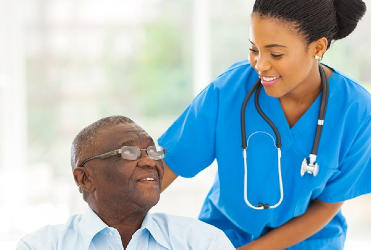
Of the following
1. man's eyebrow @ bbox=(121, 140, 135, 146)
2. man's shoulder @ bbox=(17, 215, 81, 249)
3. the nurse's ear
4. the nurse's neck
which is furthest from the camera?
the nurse's neck

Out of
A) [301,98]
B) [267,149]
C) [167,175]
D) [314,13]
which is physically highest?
[314,13]

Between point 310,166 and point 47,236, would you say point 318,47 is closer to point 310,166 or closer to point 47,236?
point 310,166

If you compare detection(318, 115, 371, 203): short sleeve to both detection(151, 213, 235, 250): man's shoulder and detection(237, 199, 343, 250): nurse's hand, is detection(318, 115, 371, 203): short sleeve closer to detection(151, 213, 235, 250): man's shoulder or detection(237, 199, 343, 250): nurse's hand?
detection(237, 199, 343, 250): nurse's hand

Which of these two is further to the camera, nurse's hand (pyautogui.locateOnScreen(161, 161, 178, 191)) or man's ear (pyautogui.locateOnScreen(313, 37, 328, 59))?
nurse's hand (pyautogui.locateOnScreen(161, 161, 178, 191))

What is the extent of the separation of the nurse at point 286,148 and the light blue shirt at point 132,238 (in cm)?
20

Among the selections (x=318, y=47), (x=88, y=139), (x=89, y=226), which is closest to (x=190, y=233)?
(x=89, y=226)

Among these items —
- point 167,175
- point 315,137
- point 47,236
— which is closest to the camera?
point 47,236

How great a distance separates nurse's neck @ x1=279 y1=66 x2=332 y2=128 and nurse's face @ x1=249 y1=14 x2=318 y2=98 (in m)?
0.10

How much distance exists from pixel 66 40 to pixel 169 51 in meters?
0.80

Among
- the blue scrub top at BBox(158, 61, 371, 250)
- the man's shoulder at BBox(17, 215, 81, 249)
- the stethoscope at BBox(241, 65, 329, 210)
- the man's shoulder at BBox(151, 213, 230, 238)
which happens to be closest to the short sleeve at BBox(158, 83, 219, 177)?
the blue scrub top at BBox(158, 61, 371, 250)

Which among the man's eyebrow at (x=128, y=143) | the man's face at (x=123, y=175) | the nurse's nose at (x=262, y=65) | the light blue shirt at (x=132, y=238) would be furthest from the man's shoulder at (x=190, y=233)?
the nurse's nose at (x=262, y=65)

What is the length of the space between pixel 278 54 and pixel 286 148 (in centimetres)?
34

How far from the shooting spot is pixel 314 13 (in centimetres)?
181

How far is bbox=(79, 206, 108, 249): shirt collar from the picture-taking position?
170 centimetres
